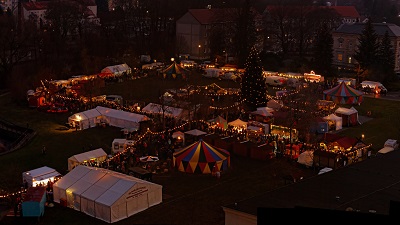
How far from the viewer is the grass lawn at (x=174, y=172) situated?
15.5 m

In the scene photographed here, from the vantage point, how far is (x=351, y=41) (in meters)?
45.1

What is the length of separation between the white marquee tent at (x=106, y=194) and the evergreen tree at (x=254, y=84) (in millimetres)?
13229

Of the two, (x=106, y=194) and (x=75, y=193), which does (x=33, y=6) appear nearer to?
(x=75, y=193)

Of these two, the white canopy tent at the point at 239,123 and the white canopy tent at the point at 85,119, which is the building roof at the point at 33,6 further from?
the white canopy tent at the point at 239,123

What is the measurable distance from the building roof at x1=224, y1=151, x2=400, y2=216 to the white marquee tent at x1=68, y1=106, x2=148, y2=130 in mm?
12417

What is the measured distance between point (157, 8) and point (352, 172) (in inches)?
1685

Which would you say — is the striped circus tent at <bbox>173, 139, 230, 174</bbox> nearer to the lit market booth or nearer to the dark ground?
the dark ground

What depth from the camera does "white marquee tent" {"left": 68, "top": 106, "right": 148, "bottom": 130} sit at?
25.1 meters

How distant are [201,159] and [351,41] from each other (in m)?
29.7

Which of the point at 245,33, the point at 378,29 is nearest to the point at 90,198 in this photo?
the point at 245,33

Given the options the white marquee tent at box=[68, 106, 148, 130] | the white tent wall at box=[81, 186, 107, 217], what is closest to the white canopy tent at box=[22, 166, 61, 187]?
the white tent wall at box=[81, 186, 107, 217]

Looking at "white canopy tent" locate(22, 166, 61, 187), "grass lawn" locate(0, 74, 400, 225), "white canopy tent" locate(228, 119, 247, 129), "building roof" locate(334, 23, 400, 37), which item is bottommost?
"grass lawn" locate(0, 74, 400, 225)

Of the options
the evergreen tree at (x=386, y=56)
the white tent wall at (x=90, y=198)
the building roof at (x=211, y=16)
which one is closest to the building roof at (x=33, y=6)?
the building roof at (x=211, y=16)

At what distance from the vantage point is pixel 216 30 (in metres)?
47.3
